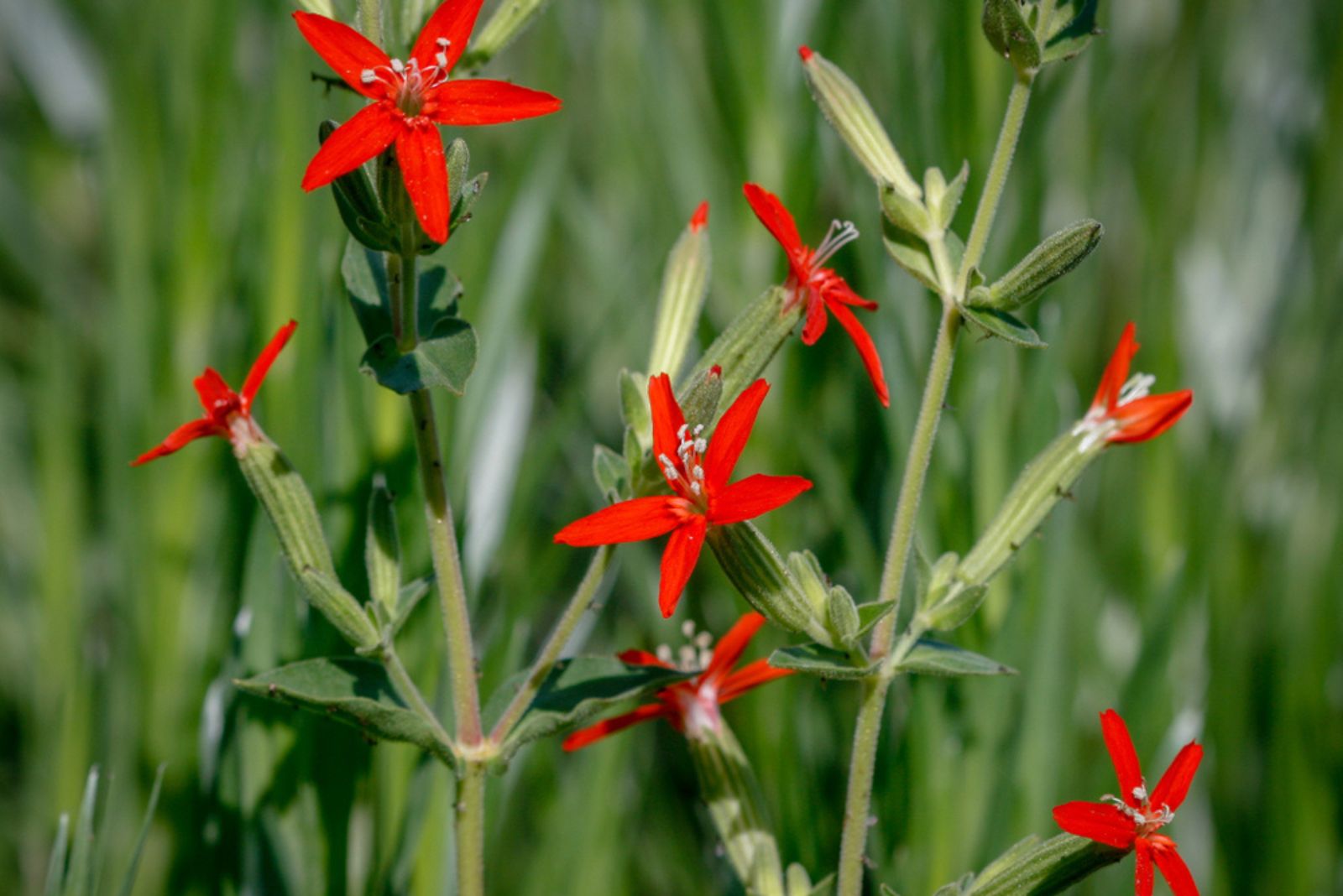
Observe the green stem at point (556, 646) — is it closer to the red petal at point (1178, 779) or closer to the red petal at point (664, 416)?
the red petal at point (664, 416)

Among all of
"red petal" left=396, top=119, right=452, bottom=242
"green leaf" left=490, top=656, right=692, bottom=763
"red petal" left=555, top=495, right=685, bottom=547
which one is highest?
"red petal" left=396, top=119, right=452, bottom=242

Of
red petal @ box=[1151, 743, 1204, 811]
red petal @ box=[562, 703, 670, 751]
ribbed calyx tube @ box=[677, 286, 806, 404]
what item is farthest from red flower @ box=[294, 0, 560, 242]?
red petal @ box=[1151, 743, 1204, 811]

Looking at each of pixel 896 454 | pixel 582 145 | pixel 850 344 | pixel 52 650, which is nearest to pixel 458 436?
pixel 896 454

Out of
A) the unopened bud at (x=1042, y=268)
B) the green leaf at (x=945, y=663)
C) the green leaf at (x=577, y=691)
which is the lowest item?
the green leaf at (x=945, y=663)

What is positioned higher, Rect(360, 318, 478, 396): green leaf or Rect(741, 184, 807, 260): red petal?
Rect(741, 184, 807, 260): red petal

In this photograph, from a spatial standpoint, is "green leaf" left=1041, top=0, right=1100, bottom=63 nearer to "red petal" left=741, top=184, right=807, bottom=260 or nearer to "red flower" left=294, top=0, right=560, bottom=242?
"red petal" left=741, top=184, right=807, bottom=260

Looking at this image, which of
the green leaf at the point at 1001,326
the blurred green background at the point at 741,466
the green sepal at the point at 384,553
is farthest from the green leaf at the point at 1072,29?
the green sepal at the point at 384,553

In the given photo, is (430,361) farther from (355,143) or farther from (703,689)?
(703,689)
